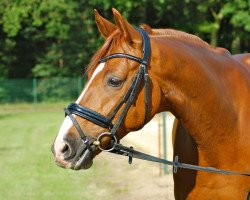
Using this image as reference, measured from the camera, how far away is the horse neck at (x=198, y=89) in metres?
3.30

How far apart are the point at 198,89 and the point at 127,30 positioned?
0.61m

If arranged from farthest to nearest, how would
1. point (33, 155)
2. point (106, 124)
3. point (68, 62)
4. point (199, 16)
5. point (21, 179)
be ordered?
point (68, 62) < point (199, 16) < point (33, 155) < point (21, 179) < point (106, 124)

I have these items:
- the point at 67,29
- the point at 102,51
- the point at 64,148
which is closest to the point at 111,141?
the point at 64,148

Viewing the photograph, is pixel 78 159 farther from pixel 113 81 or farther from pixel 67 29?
pixel 67 29

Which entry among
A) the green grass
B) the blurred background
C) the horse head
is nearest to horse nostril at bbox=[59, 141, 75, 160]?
A: the horse head

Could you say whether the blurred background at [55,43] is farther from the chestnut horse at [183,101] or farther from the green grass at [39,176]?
the chestnut horse at [183,101]

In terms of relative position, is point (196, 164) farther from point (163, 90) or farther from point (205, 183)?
point (163, 90)

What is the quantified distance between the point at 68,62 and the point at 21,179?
24.6 m

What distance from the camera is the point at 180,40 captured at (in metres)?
3.53

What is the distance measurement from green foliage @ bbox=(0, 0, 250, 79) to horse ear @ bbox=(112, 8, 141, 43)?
24.9 m

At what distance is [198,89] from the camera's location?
3.41 m

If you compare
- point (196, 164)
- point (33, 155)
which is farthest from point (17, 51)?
point (196, 164)

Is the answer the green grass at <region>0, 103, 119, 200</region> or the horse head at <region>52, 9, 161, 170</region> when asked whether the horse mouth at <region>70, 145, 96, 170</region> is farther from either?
the green grass at <region>0, 103, 119, 200</region>

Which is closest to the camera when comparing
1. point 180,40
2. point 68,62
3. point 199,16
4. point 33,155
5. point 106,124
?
point 106,124
